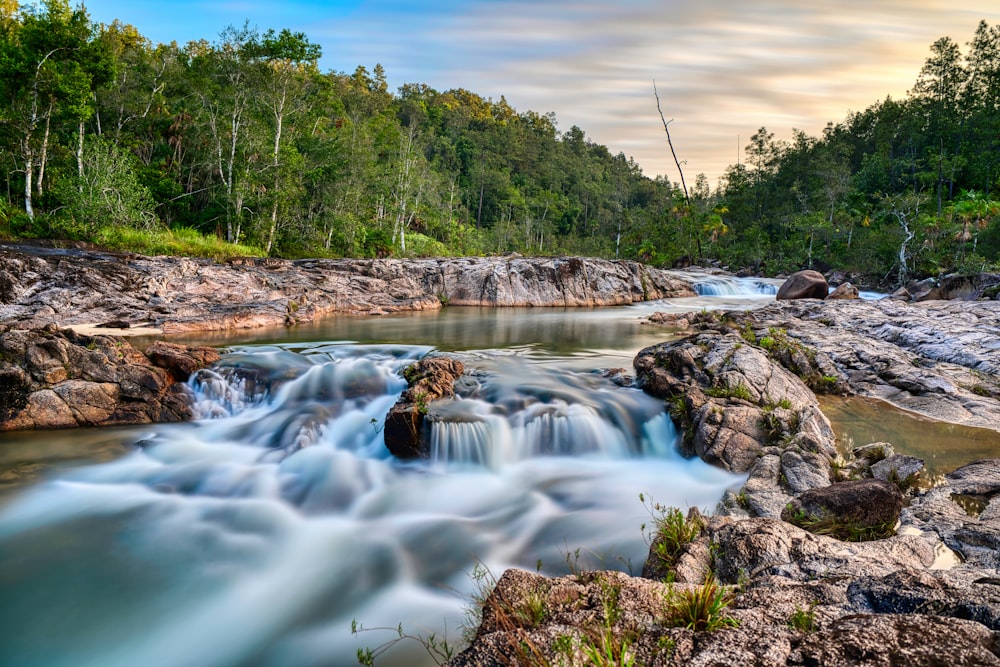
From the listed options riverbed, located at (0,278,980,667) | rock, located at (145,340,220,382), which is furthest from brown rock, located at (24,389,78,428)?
rock, located at (145,340,220,382)

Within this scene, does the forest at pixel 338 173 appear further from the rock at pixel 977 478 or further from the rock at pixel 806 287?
the rock at pixel 977 478

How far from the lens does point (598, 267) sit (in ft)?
87.9

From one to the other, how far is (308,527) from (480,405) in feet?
9.26

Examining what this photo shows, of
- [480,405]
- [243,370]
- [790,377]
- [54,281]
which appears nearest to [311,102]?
[54,281]

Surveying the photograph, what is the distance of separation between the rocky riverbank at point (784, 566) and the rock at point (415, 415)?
120 inches

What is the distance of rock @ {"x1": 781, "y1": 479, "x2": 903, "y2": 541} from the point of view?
362 cm

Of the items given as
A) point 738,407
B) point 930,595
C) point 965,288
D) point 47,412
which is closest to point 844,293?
point 965,288

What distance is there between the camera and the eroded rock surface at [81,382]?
22.4ft

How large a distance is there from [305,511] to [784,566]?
4520mm

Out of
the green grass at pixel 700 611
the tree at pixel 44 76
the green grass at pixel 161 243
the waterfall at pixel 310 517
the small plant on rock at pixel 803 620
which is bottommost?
the waterfall at pixel 310 517

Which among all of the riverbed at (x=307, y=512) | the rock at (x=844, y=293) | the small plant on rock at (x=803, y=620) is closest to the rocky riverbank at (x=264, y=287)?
the riverbed at (x=307, y=512)

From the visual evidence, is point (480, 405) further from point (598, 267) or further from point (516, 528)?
point (598, 267)

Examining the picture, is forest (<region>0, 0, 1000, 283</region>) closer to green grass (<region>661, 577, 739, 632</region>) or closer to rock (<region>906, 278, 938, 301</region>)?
rock (<region>906, 278, 938, 301</region>)

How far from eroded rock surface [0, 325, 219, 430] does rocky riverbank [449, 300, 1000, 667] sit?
22.8 ft
